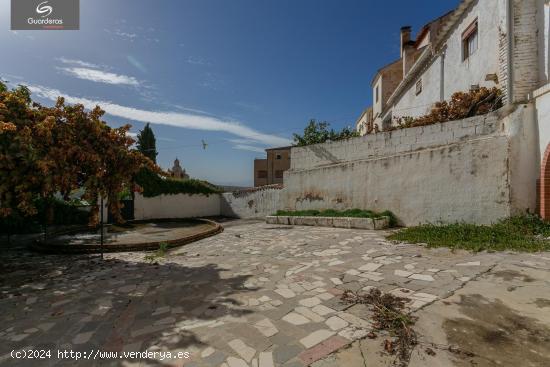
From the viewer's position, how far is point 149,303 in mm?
4039

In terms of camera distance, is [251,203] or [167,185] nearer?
[251,203]

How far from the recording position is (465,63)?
10547 millimetres

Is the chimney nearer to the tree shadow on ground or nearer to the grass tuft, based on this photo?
the grass tuft

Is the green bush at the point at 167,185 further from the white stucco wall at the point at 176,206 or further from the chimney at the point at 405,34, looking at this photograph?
the chimney at the point at 405,34

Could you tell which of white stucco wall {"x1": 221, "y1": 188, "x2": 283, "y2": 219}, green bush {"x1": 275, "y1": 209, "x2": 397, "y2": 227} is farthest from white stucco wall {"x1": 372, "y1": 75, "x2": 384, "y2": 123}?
green bush {"x1": 275, "y1": 209, "x2": 397, "y2": 227}

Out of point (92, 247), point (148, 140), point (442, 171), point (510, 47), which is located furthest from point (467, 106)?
point (148, 140)

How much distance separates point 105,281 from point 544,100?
1173 centimetres

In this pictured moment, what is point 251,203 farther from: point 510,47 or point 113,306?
point 510,47

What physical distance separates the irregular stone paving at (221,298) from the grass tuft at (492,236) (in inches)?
23.5

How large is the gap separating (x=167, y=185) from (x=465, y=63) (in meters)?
18.6

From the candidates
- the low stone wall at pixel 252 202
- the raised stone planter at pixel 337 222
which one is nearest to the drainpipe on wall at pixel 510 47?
the raised stone planter at pixel 337 222

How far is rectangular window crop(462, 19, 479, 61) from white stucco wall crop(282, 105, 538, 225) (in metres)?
4.09

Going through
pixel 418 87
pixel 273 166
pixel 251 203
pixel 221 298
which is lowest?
pixel 221 298

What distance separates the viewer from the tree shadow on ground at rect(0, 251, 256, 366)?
2.99 metres
